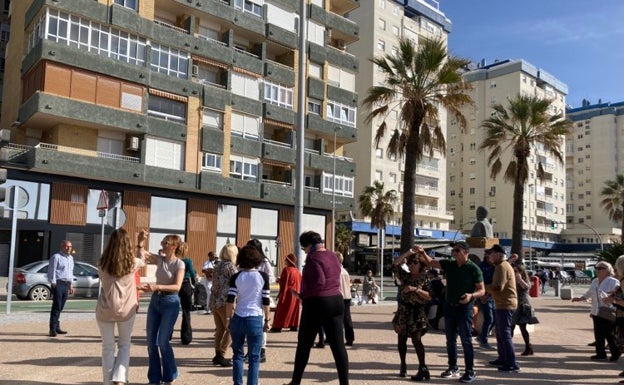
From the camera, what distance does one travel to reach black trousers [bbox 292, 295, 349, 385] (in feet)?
22.1

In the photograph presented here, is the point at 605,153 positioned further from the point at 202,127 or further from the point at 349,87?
the point at 202,127

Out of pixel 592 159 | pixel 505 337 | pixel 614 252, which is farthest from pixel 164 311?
pixel 592 159

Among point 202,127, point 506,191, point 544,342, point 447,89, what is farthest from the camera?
point 506,191

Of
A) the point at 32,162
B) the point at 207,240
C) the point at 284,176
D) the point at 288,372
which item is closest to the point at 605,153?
the point at 284,176

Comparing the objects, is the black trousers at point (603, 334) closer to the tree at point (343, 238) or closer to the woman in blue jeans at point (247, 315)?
the woman in blue jeans at point (247, 315)

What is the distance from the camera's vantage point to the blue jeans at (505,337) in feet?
29.0

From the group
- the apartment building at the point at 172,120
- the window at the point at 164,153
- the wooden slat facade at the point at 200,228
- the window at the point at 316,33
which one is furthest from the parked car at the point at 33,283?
the window at the point at 316,33

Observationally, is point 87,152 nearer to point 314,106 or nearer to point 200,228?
point 200,228

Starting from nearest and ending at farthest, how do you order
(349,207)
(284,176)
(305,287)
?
(305,287) → (284,176) → (349,207)

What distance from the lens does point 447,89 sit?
2294 cm

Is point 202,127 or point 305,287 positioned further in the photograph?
point 202,127

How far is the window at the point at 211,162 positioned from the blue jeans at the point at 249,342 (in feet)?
101

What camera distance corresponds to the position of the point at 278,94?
136ft

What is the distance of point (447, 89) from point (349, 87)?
2435 cm
